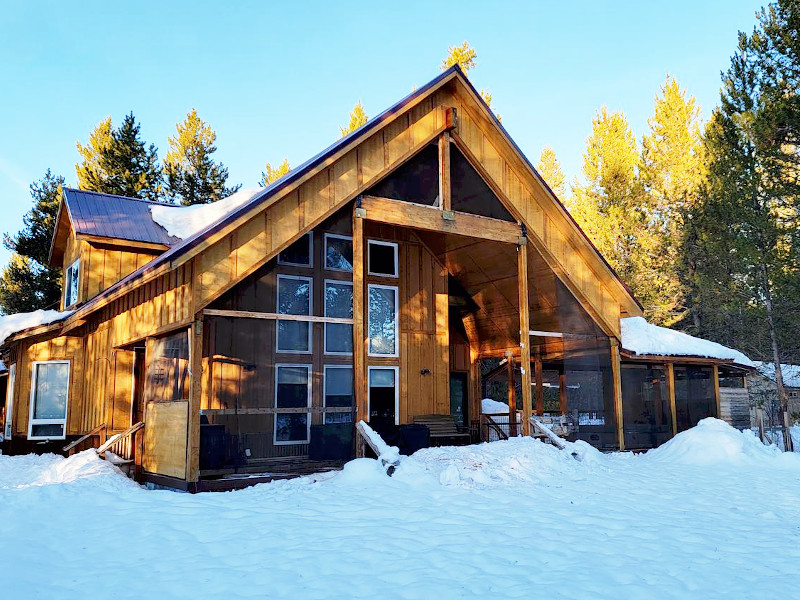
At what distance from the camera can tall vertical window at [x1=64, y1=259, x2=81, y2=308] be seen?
15.9 meters

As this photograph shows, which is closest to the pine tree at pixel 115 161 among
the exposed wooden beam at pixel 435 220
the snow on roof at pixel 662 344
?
the exposed wooden beam at pixel 435 220

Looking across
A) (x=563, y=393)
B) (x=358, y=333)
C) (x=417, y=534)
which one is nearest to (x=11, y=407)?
(x=358, y=333)

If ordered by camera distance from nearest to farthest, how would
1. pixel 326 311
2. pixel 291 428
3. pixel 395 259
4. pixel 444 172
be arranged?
pixel 291 428 < pixel 326 311 < pixel 444 172 < pixel 395 259

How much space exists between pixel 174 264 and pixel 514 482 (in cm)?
572

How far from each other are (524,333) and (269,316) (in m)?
5.29

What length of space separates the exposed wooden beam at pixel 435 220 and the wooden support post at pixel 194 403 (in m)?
3.52

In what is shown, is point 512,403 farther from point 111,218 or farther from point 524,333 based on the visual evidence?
point 111,218

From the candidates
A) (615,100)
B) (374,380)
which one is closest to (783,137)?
(615,100)

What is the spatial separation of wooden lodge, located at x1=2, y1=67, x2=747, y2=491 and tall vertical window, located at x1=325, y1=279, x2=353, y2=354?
0.03 metres

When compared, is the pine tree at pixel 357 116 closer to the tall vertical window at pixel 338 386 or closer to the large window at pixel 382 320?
the large window at pixel 382 320

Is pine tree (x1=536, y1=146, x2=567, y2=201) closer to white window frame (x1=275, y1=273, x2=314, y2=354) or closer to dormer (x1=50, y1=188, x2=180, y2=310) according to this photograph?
dormer (x1=50, y1=188, x2=180, y2=310)

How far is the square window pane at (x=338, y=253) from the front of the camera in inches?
453

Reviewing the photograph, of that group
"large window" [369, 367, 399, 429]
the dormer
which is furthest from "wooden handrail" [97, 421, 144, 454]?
the dormer

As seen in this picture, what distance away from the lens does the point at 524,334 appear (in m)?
13.3
